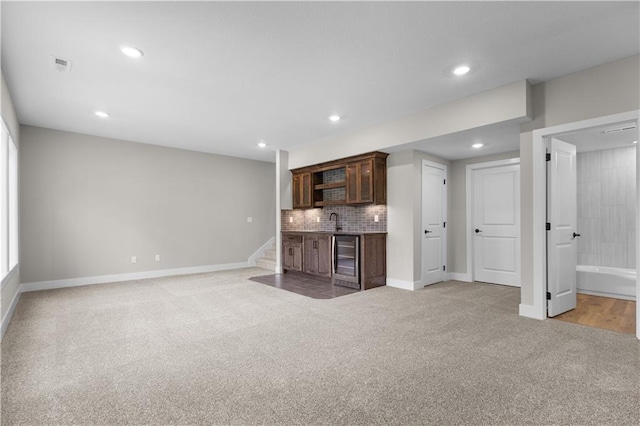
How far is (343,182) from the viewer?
6125mm

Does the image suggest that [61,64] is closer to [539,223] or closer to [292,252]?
[292,252]

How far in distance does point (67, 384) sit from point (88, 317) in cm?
183

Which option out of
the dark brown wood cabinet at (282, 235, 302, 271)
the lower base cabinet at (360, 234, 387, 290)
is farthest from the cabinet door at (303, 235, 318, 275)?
the lower base cabinet at (360, 234, 387, 290)

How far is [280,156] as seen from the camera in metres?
7.07

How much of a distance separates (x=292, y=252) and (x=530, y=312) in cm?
436

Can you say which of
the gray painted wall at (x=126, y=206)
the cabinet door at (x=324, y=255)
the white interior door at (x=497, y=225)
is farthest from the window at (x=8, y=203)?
the white interior door at (x=497, y=225)

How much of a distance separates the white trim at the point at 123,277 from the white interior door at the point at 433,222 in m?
4.39

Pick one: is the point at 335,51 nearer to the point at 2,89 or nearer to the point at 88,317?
the point at 2,89

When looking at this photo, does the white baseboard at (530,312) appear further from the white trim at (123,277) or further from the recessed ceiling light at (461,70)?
the white trim at (123,277)

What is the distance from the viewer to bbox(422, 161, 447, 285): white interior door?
557 centimetres

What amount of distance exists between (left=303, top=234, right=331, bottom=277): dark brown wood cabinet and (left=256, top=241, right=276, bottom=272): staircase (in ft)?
4.20

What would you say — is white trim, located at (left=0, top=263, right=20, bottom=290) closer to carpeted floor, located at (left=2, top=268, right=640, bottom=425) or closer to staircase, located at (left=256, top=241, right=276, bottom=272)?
carpeted floor, located at (left=2, top=268, right=640, bottom=425)

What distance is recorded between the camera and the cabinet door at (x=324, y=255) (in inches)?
236

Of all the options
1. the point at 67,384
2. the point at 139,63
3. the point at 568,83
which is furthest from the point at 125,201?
the point at 568,83
